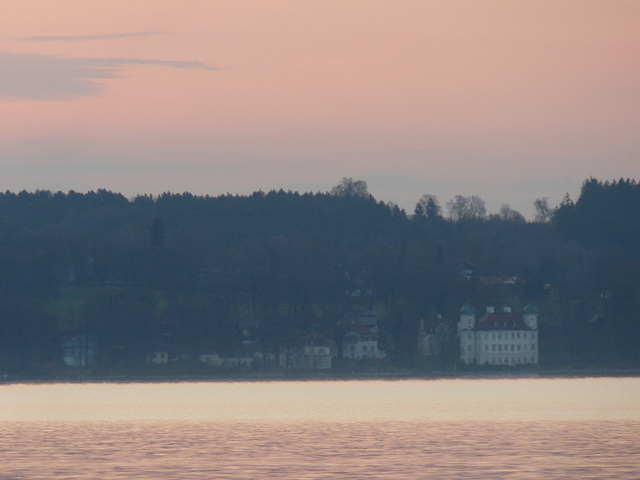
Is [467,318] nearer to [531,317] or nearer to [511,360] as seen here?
[511,360]

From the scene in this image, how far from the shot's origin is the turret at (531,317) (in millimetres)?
160000

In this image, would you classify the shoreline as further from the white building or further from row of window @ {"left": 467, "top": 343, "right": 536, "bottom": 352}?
row of window @ {"left": 467, "top": 343, "right": 536, "bottom": 352}

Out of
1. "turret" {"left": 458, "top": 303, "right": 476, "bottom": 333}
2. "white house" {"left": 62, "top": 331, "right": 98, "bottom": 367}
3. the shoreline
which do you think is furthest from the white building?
"white house" {"left": 62, "top": 331, "right": 98, "bottom": 367}

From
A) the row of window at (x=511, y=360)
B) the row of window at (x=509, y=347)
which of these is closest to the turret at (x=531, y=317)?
the row of window at (x=509, y=347)

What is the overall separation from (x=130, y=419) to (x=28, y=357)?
8162 centimetres

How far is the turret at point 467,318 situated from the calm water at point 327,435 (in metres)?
63.3

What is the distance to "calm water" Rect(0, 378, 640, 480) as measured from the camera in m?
39.4

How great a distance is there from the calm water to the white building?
60.1m

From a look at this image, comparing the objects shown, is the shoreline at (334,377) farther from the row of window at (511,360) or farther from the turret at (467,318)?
the turret at (467,318)

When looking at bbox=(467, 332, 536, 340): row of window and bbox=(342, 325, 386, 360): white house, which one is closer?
bbox=(342, 325, 386, 360): white house

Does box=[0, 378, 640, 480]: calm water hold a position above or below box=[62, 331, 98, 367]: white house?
below

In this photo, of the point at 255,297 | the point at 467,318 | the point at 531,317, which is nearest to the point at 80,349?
the point at 255,297

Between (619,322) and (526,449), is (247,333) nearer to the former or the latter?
(619,322)

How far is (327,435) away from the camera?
5269 cm
